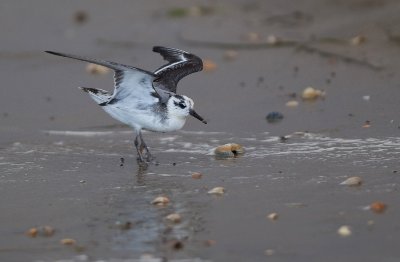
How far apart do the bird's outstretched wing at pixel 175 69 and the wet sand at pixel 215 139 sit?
58cm

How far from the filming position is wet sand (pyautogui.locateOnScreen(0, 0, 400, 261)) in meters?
6.64

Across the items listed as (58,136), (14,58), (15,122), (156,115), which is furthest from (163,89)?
(14,58)

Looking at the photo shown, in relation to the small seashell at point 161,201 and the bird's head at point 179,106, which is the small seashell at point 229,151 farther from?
the small seashell at point 161,201

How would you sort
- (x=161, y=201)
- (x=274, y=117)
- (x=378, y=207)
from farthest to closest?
(x=274, y=117), (x=161, y=201), (x=378, y=207)

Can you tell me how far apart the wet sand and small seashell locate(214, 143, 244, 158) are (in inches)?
3.6

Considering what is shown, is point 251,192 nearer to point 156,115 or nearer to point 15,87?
point 156,115

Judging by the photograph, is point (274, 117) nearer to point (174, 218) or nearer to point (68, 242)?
point (174, 218)

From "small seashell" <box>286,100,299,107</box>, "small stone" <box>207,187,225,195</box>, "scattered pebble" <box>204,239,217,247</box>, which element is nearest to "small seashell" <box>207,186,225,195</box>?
"small stone" <box>207,187,225,195</box>

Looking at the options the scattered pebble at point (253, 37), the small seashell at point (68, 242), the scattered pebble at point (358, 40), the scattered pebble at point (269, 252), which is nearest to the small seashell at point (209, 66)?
the scattered pebble at point (253, 37)

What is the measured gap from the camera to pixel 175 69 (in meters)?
10.2

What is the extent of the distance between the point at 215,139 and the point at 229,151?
812 mm

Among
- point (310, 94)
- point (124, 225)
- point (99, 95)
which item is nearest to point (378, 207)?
point (124, 225)

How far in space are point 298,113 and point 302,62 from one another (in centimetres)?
181

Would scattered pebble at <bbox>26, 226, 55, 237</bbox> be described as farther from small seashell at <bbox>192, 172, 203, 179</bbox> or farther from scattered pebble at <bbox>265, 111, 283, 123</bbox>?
scattered pebble at <bbox>265, 111, 283, 123</bbox>
